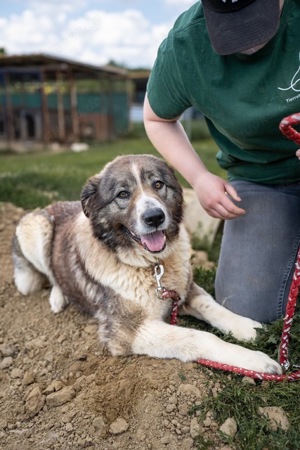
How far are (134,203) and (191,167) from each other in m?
0.42

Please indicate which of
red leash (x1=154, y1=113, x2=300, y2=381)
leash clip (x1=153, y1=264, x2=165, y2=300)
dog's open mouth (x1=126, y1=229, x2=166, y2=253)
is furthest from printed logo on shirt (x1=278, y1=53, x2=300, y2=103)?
leash clip (x1=153, y1=264, x2=165, y2=300)

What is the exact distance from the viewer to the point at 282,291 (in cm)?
290

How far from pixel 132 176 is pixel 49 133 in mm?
14217

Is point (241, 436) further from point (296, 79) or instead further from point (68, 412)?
point (296, 79)

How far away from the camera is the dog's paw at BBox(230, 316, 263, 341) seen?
8.63 feet

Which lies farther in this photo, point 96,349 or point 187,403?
point 96,349

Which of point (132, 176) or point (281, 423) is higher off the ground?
point (132, 176)

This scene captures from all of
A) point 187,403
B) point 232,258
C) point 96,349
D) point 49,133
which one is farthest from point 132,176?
point 49,133

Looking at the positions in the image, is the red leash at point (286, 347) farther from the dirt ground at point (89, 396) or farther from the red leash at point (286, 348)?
the dirt ground at point (89, 396)

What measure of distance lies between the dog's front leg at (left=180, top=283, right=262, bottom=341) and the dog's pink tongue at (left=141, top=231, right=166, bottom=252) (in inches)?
19.7

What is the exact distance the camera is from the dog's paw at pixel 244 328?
8.63ft

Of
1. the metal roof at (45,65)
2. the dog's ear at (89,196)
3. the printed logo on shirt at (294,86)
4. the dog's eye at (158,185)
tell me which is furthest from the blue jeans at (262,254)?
the metal roof at (45,65)

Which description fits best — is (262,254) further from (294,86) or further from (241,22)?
(241,22)

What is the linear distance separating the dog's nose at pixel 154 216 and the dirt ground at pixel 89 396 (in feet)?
2.45
